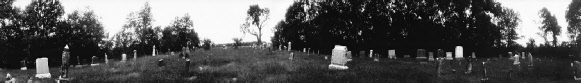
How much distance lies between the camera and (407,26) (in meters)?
43.3

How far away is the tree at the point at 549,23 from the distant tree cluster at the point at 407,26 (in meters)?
16.5

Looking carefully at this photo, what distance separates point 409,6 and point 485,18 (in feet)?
19.6

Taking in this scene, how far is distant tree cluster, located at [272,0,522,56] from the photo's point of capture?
4225cm

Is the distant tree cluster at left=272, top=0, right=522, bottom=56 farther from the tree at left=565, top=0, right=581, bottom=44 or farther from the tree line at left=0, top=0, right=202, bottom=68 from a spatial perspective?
the tree line at left=0, top=0, right=202, bottom=68

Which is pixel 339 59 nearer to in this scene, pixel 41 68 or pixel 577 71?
pixel 577 71

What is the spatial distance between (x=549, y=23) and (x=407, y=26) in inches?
975

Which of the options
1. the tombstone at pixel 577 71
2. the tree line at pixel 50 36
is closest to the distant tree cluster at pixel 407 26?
the tree line at pixel 50 36

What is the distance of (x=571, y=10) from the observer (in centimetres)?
4822

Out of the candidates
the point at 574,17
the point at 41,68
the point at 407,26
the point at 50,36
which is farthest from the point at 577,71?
the point at 50,36

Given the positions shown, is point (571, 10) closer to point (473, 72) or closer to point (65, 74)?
point (473, 72)

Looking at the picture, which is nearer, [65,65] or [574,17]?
[65,65]

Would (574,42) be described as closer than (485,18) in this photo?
No

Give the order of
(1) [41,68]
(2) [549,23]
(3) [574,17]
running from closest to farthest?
(1) [41,68] < (3) [574,17] < (2) [549,23]

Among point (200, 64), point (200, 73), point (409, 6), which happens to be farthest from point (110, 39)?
point (200, 73)
